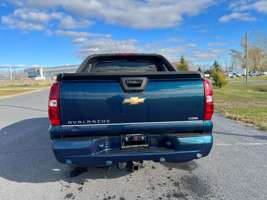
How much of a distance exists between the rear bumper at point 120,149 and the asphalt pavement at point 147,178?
51 cm

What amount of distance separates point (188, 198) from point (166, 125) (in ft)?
3.12

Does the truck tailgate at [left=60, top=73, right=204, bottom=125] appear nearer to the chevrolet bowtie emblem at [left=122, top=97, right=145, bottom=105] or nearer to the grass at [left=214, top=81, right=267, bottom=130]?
the chevrolet bowtie emblem at [left=122, top=97, right=145, bottom=105]

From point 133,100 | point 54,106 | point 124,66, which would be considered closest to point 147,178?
point 133,100

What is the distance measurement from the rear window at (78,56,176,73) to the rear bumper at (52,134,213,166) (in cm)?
197

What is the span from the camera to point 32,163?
5.00 meters

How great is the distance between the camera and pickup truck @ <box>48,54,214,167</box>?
3.37 m

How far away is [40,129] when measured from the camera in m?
8.29

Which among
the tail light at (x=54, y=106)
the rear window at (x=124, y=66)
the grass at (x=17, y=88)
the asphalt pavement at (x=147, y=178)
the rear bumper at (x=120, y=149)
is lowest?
the asphalt pavement at (x=147, y=178)

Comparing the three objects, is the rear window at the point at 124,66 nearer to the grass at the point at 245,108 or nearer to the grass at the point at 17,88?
the grass at the point at 245,108

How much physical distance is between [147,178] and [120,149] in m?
0.96

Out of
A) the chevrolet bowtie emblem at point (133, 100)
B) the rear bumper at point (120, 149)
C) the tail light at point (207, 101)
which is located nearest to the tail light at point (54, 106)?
the rear bumper at point (120, 149)

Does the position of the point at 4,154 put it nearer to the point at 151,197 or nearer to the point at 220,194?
the point at 151,197

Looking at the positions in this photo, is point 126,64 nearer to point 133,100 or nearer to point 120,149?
point 133,100

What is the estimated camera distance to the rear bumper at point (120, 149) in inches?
135
